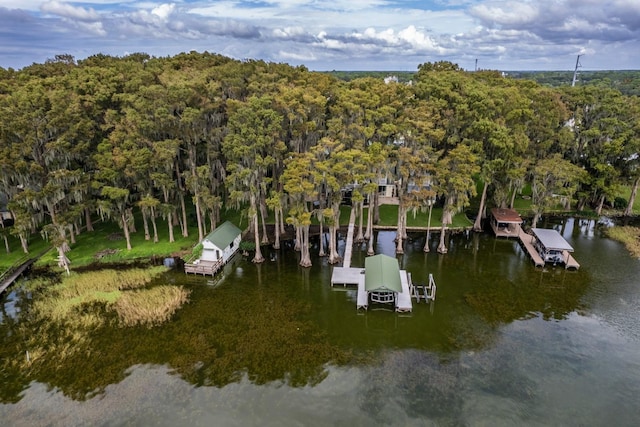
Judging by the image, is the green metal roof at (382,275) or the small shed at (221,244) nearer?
the green metal roof at (382,275)

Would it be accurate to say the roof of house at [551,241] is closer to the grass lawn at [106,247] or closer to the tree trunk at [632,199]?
the tree trunk at [632,199]

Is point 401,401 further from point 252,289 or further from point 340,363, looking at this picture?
point 252,289

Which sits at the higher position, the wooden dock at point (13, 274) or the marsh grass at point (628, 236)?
the wooden dock at point (13, 274)

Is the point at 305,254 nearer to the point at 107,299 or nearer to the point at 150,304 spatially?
the point at 150,304

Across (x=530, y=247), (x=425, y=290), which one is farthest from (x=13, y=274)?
(x=530, y=247)

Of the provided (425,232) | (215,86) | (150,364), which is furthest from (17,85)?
(425,232)

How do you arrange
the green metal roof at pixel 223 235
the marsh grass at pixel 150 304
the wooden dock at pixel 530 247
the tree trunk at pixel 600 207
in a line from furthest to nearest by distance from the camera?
the tree trunk at pixel 600 207 < the wooden dock at pixel 530 247 < the green metal roof at pixel 223 235 < the marsh grass at pixel 150 304

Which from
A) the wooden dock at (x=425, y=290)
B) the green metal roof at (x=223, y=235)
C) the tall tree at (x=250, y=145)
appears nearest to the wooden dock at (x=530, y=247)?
the wooden dock at (x=425, y=290)
